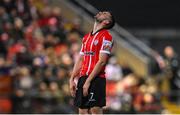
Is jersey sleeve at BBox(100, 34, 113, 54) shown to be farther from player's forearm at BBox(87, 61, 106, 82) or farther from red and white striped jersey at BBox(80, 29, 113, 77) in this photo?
player's forearm at BBox(87, 61, 106, 82)

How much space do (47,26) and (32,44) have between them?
1.37 meters

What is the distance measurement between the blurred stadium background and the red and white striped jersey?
26.2 ft

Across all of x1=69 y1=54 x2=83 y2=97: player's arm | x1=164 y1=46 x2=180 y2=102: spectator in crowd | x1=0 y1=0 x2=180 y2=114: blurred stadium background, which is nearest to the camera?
x1=69 y1=54 x2=83 y2=97: player's arm

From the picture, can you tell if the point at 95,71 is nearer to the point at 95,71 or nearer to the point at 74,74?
the point at 95,71

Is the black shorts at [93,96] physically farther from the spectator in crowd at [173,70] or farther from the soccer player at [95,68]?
the spectator in crowd at [173,70]

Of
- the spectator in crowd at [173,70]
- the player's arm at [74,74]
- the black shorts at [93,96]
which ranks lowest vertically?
the black shorts at [93,96]

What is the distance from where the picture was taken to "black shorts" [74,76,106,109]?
32.0 ft

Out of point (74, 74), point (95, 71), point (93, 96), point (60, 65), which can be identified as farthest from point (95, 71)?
point (60, 65)

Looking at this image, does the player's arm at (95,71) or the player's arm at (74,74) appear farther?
the player's arm at (74,74)

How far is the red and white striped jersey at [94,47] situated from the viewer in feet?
31.9

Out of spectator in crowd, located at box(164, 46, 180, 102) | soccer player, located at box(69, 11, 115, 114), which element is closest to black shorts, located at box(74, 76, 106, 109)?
soccer player, located at box(69, 11, 115, 114)

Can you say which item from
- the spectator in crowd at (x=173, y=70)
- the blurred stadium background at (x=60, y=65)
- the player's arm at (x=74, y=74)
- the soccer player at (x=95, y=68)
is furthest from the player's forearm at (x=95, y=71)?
the spectator in crowd at (x=173, y=70)

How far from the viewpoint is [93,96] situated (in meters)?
9.74

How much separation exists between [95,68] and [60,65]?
9.21 meters
